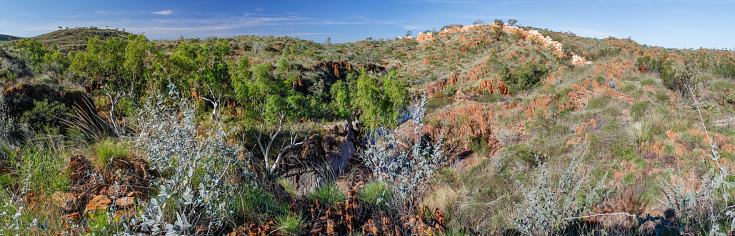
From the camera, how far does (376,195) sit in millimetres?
3385

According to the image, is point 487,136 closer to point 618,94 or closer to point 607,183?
point 618,94

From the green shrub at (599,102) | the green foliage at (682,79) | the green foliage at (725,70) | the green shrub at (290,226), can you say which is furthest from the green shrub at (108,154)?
the green foliage at (725,70)

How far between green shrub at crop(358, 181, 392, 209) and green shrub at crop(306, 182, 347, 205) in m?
0.23

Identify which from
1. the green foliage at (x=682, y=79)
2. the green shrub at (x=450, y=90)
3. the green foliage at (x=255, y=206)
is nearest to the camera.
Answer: the green foliage at (x=255, y=206)

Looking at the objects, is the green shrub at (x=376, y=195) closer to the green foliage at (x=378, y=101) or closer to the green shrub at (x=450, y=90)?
the green foliage at (x=378, y=101)

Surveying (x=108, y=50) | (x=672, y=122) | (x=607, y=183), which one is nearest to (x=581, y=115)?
(x=672, y=122)

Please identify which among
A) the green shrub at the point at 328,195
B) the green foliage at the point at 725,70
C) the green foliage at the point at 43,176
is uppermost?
the green foliage at the point at 725,70

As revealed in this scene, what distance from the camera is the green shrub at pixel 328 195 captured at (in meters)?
3.39

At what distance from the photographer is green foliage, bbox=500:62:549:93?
20.8m

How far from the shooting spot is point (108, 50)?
11.7 metres

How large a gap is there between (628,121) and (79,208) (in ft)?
38.8

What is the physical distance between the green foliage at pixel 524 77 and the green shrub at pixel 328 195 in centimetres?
2006

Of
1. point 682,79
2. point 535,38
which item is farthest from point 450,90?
point 682,79

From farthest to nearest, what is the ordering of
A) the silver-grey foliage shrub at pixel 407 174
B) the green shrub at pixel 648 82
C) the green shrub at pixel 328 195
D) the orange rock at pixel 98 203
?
the green shrub at pixel 648 82 < the green shrub at pixel 328 195 < the silver-grey foliage shrub at pixel 407 174 < the orange rock at pixel 98 203
